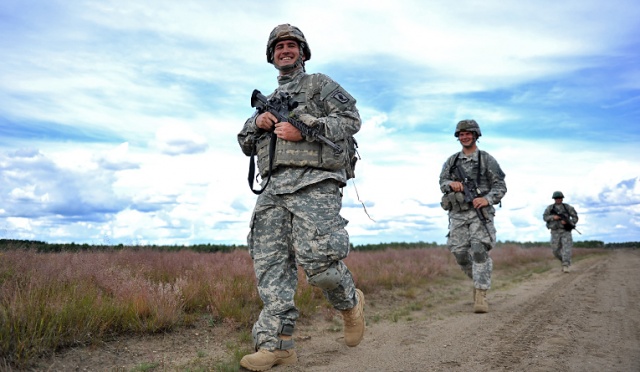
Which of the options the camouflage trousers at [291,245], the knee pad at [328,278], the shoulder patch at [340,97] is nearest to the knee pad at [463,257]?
the camouflage trousers at [291,245]

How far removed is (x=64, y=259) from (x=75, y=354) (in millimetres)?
3510

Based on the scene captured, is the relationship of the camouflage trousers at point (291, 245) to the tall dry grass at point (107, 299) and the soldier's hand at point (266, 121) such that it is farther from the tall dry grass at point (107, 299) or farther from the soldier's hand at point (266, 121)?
the tall dry grass at point (107, 299)

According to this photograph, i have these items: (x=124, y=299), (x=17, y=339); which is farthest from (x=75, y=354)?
(x=124, y=299)

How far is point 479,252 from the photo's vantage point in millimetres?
7863

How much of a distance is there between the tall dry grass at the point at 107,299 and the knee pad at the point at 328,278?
1952 mm

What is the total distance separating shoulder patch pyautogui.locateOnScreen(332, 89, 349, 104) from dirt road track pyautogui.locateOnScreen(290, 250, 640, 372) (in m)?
2.32

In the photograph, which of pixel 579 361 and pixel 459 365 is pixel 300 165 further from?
pixel 579 361

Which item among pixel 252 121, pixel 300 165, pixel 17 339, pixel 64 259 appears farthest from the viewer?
pixel 64 259

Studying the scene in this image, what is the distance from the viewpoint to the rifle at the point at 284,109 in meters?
4.15

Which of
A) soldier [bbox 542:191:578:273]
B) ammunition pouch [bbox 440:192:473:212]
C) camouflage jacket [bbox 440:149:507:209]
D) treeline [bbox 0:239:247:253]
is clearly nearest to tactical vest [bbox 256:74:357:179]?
ammunition pouch [bbox 440:192:473:212]

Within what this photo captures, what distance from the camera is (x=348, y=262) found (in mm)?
11656

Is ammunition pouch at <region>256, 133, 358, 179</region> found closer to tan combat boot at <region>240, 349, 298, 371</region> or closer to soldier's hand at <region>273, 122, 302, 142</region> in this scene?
soldier's hand at <region>273, 122, 302, 142</region>

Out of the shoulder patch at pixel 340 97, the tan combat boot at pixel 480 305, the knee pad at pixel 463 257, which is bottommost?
the tan combat boot at pixel 480 305

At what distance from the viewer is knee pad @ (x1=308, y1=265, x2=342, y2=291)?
13.5ft
